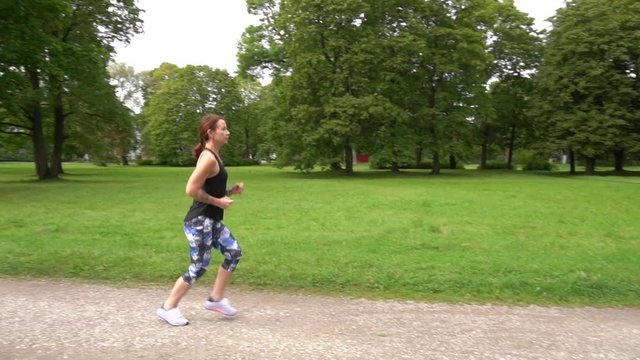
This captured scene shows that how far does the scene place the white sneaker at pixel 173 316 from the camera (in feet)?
17.1

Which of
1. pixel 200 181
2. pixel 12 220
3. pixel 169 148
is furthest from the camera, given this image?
pixel 169 148

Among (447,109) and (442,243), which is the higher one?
(447,109)

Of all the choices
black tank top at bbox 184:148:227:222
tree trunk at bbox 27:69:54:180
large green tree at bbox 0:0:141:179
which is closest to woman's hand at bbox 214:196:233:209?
black tank top at bbox 184:148:227:222

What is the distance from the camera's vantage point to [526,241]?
35.2 ft

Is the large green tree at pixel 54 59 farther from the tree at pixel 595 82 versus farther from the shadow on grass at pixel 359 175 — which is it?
the tree at pixel 595 82

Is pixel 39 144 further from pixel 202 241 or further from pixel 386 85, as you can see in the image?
pixel 202 241

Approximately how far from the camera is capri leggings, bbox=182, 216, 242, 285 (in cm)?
538

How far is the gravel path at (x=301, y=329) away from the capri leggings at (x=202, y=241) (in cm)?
50

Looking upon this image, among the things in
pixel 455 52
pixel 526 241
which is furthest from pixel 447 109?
pixel 526 241

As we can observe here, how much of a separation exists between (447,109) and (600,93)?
1241 centimetres

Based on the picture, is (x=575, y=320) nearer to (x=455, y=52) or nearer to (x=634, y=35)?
(x=455, y=52)

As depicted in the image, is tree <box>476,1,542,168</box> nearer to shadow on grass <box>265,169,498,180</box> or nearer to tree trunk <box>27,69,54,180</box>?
shadow on grass <box>265,169,498,180</box>

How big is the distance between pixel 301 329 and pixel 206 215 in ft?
4.65

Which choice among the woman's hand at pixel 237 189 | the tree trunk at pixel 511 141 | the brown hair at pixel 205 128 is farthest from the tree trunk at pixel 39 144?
the tree trunk at pixel 511 141
